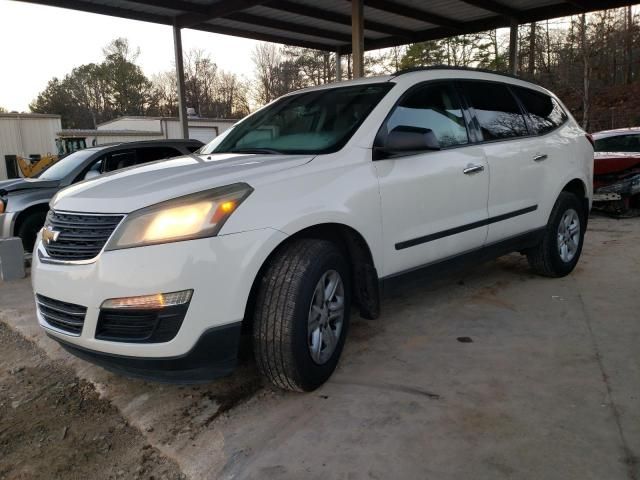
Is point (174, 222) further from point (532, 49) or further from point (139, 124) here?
point (532, 49)

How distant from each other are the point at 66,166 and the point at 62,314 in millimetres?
5070

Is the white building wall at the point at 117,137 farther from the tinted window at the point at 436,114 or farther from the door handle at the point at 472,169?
the door handle at the point at 472,169

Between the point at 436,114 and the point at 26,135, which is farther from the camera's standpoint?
the point at 26,135

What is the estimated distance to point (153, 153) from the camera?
725 cm

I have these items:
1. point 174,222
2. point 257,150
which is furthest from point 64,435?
point 257,150

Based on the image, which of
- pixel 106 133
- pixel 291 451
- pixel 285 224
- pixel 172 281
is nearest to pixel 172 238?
pixel 172 281

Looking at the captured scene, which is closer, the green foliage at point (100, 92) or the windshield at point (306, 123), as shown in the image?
the windshield at point (306, 123)

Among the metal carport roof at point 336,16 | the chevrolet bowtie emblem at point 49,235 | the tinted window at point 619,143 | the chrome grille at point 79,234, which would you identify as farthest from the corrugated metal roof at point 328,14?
the chrome grille at point 79,234

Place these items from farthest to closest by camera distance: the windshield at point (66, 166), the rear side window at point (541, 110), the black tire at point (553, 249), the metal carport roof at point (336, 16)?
the metal carport roof at point (336, 16) → the windshield at point (66, 166) → the black tire at point (553, 249) → the rear side window at point (541, 110)

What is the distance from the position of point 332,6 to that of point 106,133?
22693 mm

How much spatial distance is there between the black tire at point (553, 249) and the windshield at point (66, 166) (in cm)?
568

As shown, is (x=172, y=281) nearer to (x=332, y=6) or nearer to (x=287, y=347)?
(x=287, y=347)

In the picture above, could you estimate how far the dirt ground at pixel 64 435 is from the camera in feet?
7.40

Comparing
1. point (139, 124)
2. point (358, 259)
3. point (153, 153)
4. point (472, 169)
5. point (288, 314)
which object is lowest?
point (288, 314)
